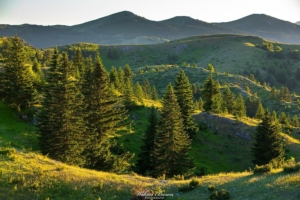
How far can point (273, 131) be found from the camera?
4756 centimetres

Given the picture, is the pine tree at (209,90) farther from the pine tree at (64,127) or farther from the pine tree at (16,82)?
the pine tree at (64,127)

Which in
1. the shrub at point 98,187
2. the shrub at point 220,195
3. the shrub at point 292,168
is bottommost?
the shrub at point 98,187

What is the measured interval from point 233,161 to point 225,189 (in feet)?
136

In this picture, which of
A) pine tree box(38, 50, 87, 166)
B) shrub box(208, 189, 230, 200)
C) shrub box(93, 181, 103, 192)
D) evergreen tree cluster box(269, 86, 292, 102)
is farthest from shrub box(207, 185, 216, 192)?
evergreen tree cluster box(269, 86, 292, 102)

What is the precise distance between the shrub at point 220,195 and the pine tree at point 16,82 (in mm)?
40338

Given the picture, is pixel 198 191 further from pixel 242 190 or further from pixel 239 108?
pixel 239 108

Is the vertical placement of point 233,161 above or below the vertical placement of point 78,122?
below

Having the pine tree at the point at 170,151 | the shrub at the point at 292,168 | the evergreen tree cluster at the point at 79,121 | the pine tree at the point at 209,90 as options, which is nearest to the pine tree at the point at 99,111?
the evergreen tree cluster at the point at 79,121

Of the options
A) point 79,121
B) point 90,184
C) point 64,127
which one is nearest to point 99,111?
point 79,121

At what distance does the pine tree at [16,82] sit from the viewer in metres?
45.5

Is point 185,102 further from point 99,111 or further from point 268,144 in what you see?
point 99,111

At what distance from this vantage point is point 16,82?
4569 centimetres

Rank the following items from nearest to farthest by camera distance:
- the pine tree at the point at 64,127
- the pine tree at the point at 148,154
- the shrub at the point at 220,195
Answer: the shrub at the point at 220,195 → the pine tree at the point at 64,127 → the pine tree at the point at 148,154

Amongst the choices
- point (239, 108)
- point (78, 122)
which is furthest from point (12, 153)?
point (239, 108)
